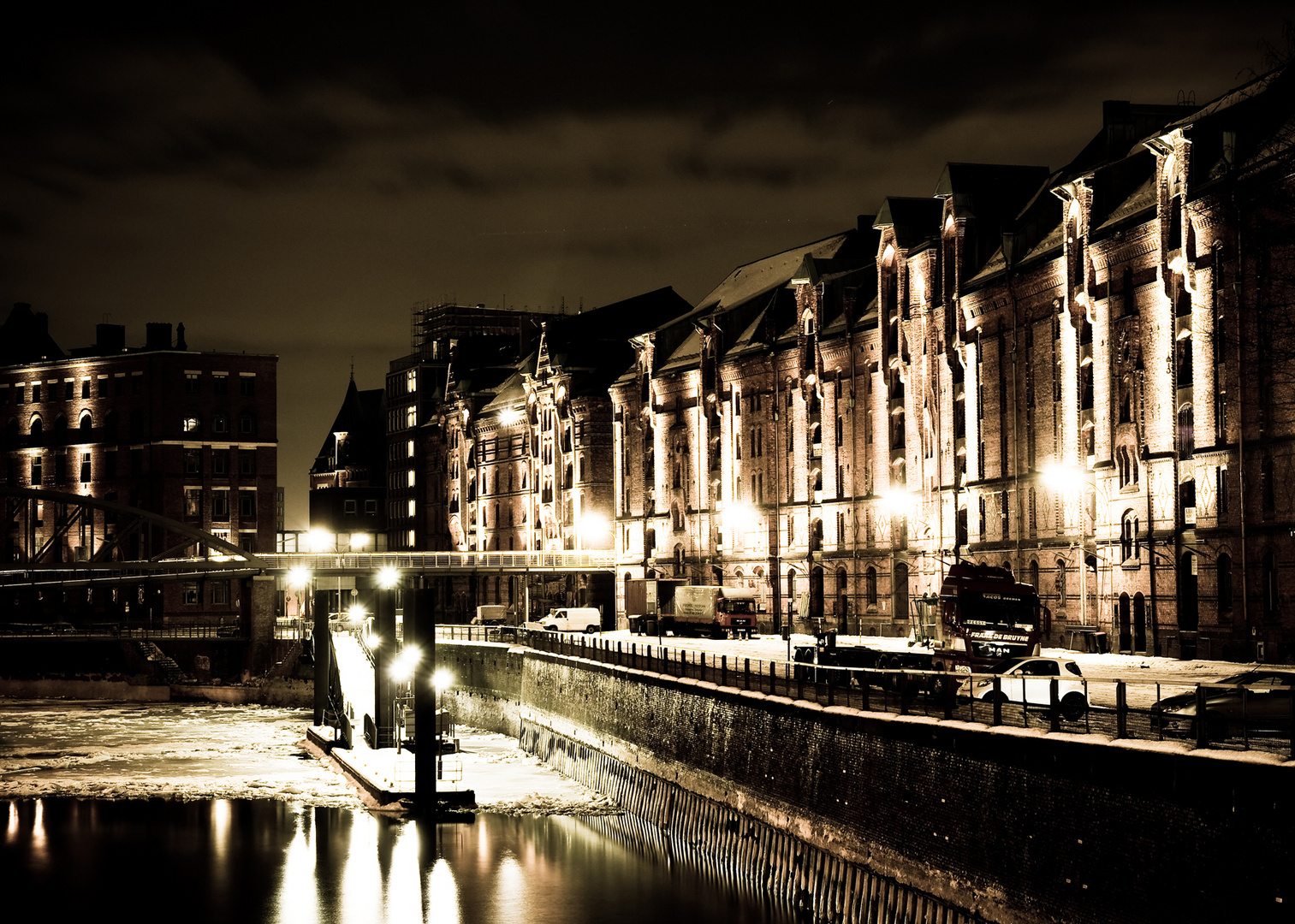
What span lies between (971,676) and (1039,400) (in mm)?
41587

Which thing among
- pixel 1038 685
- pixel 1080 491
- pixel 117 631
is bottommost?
pixel 117 631

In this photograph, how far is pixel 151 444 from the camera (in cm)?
14050

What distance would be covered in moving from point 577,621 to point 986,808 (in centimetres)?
7225

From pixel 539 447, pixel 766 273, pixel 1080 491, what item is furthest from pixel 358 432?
pixel 1080 491

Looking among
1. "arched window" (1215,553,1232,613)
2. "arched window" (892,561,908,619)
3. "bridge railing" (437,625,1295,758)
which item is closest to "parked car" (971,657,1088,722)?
"bridge railing" (437,625,1295,758)

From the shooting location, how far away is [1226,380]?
185 feet

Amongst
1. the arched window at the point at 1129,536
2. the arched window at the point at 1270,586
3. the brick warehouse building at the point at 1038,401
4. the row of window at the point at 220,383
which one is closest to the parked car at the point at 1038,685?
the arched window at the point at 1270,586

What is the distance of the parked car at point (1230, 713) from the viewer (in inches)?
925

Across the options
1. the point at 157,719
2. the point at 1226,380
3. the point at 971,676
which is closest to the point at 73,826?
the point at 971,676

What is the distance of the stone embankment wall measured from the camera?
22109mm

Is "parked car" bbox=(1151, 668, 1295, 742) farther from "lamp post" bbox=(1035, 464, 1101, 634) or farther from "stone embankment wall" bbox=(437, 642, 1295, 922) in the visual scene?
"lamp post" bbox=(1035, 464, 1101, 634)

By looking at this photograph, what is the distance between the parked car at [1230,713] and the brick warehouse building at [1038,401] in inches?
840

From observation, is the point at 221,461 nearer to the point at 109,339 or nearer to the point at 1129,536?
the point at 109,339

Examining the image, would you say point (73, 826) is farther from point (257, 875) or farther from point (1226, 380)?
point (1226, 380)
